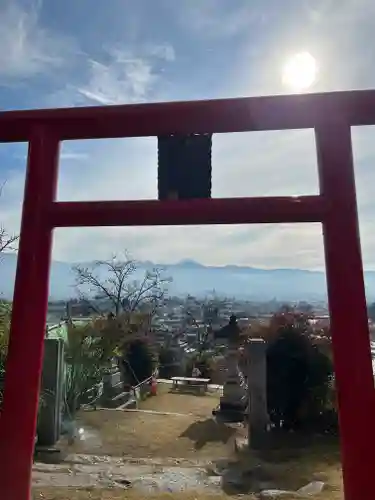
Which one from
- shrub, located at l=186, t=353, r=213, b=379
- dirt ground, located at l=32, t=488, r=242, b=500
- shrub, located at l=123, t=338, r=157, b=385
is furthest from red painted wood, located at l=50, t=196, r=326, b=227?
shrub, located at l=186, t=353, r=213, b=379

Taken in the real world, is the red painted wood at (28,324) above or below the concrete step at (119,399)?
above

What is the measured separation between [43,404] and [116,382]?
297cm

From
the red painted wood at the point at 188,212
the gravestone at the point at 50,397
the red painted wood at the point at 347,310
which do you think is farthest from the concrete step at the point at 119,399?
the red painted wood at the point at 347,310

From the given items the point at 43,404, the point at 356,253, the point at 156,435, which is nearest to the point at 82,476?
the point at 43,404

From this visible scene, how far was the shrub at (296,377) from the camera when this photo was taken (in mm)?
5156

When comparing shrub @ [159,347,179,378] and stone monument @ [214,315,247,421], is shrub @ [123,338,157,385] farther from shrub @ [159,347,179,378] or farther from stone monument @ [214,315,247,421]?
stone monument @ [214,315,247,421]

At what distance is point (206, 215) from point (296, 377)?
4.08 m

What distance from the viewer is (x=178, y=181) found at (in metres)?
1.83

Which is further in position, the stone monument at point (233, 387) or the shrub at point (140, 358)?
the shrub at point (140, 358)

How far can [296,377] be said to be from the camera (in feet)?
17.3

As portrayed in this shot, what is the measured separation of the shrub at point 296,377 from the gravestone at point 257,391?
1.41 ft

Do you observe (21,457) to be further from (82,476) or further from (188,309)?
(188,309)

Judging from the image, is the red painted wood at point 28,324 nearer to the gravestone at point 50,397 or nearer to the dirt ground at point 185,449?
the dirt ground at point 185,449

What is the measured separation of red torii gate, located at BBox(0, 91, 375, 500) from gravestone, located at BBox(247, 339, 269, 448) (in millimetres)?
3354
